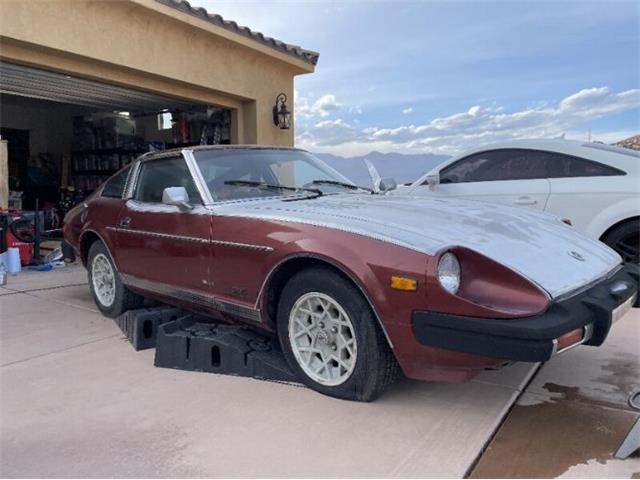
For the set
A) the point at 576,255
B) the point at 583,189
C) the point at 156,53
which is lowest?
the point at 576,255

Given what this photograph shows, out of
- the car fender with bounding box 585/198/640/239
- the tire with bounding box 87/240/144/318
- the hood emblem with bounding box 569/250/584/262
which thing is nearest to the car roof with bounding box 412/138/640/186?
the car fender with bounding box 585/198/640/239

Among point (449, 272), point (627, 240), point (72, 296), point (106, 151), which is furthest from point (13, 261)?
point (627, 240)

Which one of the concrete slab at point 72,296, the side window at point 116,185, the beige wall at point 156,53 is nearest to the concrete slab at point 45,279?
the concrete slab at point 72,296

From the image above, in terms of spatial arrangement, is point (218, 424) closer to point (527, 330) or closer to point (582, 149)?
point (527, 330)

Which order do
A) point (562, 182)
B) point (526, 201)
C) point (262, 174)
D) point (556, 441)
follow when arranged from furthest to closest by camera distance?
point (526, 201), point (562, 182), point (262, 174), point (556, 441)

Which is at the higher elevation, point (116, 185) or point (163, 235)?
point (116, 185)

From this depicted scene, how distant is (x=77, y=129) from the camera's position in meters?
11.9

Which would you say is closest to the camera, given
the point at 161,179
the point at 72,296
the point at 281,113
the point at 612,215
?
the point at 161,179

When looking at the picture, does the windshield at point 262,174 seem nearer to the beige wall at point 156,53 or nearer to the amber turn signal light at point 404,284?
the amber turn signal light at point 404,284

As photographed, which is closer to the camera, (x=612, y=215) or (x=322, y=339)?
(x=322, y=339)

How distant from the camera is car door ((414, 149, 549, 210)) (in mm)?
5246

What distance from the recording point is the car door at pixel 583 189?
480cm

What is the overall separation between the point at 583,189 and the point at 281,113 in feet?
19.9

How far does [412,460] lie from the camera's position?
2211 millimetres
